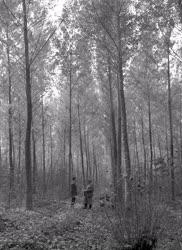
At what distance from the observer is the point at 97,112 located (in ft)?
66.2

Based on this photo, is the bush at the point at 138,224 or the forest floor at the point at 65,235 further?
the forest floor at the point at 65,235

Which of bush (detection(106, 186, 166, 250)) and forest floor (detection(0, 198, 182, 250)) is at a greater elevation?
bush (detection(106, 186, 166, 250))

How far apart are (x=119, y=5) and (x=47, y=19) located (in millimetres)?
3264

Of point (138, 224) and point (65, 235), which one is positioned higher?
point (138, 224)

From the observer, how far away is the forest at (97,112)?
5668 mm

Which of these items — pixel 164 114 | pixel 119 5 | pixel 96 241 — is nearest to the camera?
pixel 96 241

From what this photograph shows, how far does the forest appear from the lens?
5.67m

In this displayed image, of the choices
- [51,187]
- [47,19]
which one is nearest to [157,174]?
[47,19]

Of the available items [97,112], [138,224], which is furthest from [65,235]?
[97,112]

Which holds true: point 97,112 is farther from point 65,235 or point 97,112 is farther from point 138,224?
point 138,224

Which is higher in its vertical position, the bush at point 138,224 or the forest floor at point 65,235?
the bush at point 138,224

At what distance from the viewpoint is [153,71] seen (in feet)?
56.4

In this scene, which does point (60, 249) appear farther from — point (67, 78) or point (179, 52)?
point (67, 78)

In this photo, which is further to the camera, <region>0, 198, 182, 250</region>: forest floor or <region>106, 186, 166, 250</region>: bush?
<region>0, 198, 182, 250</region>: forest floor
